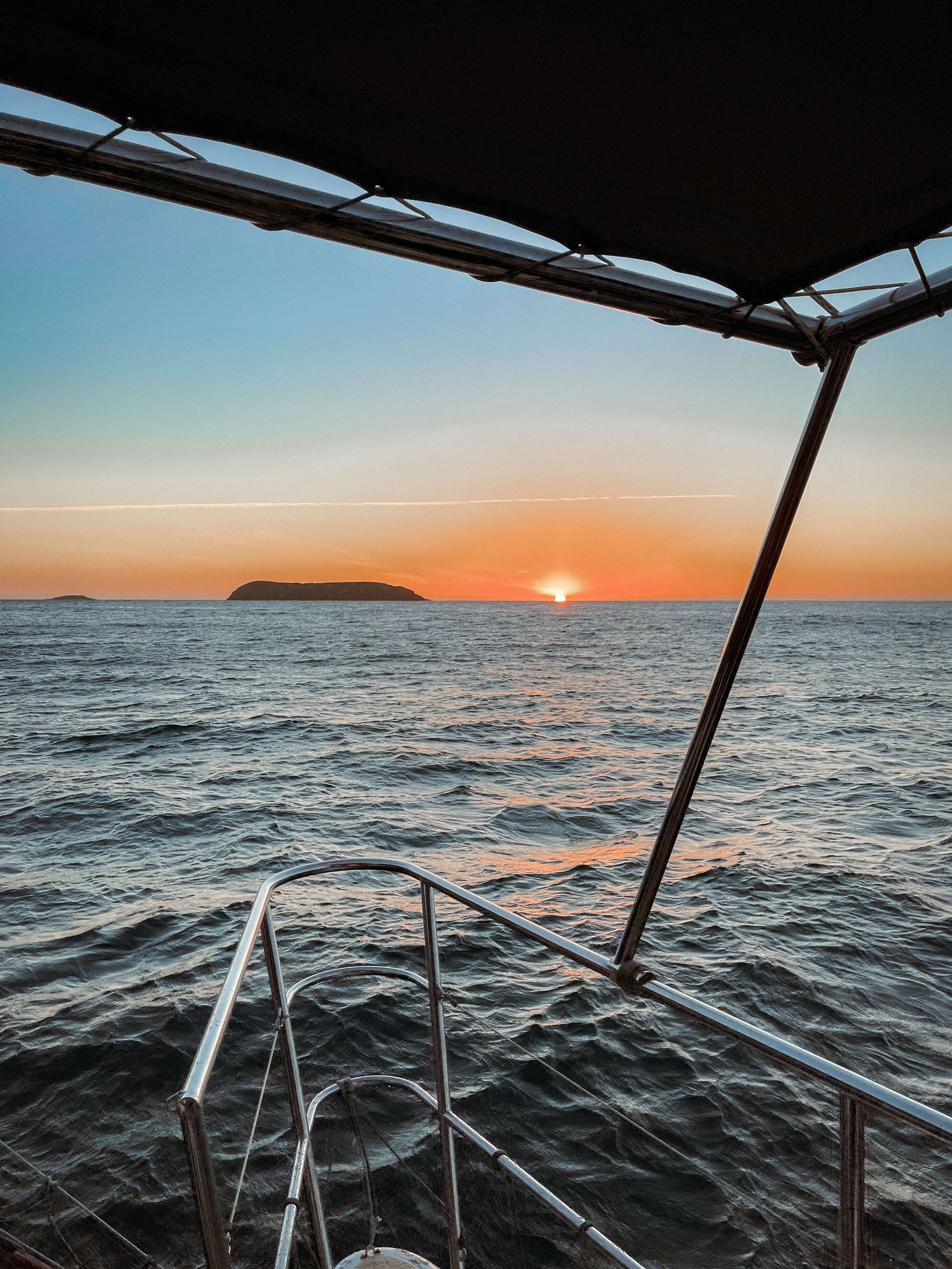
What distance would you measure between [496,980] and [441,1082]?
4611 mm

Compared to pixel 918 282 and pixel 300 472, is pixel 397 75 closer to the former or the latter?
pixel 918 282

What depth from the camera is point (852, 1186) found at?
1.20 meters

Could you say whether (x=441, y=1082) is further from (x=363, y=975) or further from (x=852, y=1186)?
(x=852, y=1186)

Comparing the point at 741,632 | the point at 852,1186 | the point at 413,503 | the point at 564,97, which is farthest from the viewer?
the point at 413,503

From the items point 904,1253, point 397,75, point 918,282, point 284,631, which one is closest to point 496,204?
point 397,75

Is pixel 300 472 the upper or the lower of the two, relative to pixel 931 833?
upper

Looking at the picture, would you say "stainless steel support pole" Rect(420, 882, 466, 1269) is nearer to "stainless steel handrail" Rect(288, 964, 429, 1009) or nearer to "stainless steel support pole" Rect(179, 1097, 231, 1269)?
"stainless steel handrail" Rect(288, 964, 429, 1009)

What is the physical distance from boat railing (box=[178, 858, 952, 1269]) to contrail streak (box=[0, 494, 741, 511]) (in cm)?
1299

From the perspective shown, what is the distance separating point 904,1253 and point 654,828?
7.86 metres

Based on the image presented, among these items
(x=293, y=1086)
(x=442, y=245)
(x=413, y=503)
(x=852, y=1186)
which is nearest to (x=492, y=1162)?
(x=293, y=1086)

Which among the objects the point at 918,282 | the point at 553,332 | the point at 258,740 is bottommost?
the point at 258,740

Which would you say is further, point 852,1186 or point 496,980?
point 496,980

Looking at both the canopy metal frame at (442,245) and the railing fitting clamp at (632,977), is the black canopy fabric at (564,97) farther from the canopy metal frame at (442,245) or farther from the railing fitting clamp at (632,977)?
the railing fitting clamp at (632,977)

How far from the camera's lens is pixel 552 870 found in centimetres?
986
